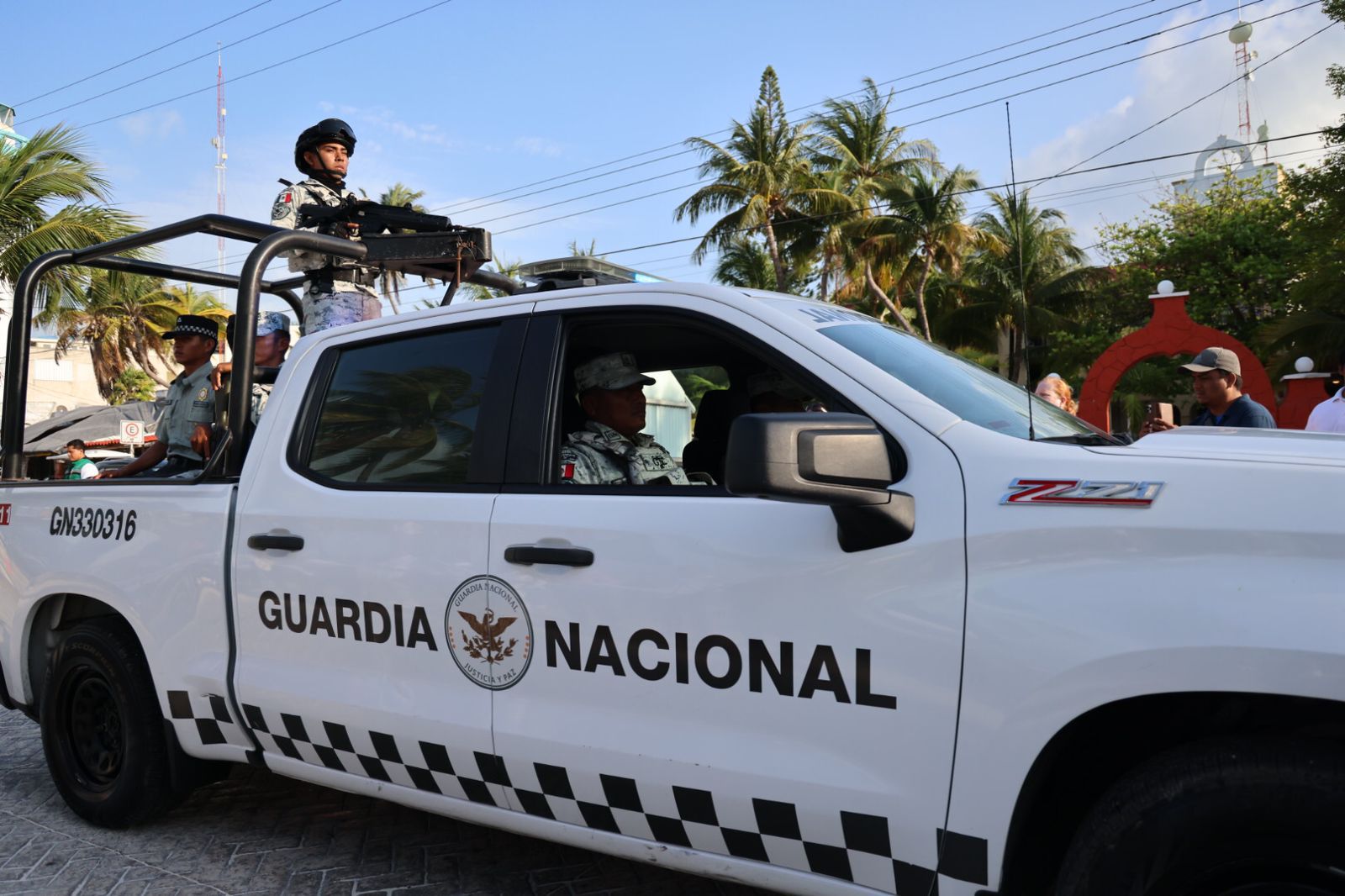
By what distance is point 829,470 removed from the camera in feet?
6.76

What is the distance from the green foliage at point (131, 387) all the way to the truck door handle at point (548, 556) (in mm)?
41663

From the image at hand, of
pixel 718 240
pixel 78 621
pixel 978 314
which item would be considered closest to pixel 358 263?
pixel 78 621

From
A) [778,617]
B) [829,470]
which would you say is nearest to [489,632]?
[778,617]

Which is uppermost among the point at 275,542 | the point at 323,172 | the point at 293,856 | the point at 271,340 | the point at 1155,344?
the point at 323,172

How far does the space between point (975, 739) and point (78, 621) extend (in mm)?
3547

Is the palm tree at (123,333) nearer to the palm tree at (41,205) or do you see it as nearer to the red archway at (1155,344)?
the palm tree at (41,205)

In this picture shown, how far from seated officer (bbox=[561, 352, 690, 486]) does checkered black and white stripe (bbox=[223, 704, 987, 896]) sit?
2.64 feet

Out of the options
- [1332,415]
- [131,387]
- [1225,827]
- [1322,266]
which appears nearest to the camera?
[1225,827]

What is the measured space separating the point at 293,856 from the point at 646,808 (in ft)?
Result: 5.80

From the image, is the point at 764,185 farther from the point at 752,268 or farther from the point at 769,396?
the point at 769,396

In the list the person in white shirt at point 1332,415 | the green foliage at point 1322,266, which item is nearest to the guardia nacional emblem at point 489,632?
the person in white shirt at point 1332,415

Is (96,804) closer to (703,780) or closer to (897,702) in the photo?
(703,780)

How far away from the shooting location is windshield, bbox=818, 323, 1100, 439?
7.97 ft

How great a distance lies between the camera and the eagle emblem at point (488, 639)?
Result: 2.71 m
